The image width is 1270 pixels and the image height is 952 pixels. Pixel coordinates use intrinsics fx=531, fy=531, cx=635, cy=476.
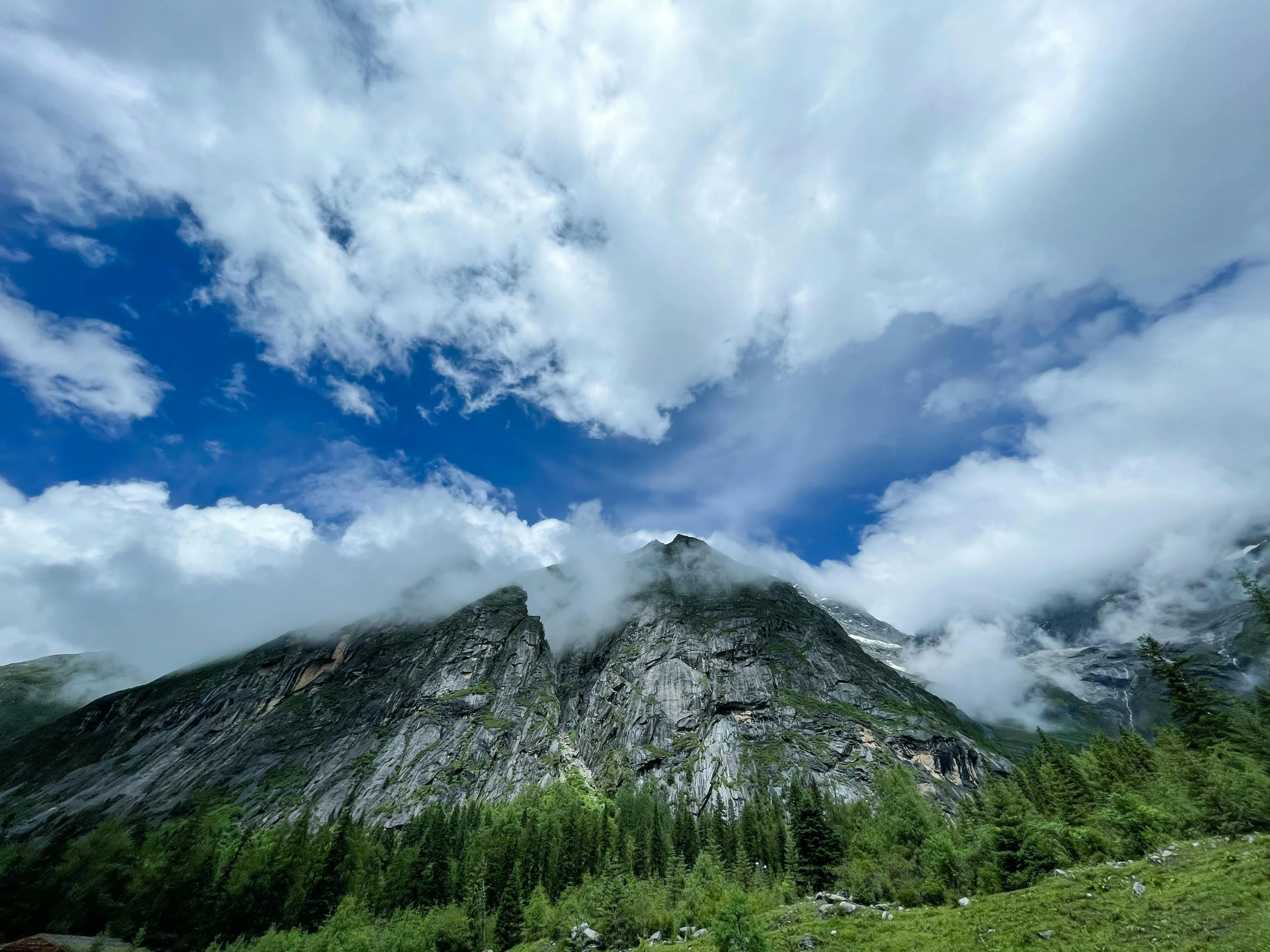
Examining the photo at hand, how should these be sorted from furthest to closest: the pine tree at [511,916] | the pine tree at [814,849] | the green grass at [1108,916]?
the pine tree at [511,916]
the pine tree at [814,849]
the green grass at [1108,916]

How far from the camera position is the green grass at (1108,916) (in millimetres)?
22016

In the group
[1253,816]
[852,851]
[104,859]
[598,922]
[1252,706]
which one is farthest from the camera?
[104,859]

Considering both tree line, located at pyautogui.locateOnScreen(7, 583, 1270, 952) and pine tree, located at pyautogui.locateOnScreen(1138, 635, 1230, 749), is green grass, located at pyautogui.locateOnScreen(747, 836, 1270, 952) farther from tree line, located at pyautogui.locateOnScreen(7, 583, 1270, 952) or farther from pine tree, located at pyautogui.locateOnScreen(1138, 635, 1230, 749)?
pine tree, located at pyautogui.locateOnScreen(1138, 635, 1230, 749)

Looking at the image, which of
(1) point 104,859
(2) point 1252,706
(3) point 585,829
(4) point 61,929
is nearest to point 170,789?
(1) point 104,859

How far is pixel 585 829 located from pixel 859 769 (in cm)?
11149

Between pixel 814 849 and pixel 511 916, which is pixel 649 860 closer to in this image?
pixel 511 916

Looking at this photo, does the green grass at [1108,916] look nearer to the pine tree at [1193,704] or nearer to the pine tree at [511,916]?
the pine tree at [1193,704]

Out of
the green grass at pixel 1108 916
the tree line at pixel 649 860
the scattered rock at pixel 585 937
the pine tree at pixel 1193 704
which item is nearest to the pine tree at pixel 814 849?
the tree line at pixel 649 860

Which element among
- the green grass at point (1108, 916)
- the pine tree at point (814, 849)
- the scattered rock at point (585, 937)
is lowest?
the scattered rock at point (585, 937)

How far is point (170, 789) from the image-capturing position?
180 meters

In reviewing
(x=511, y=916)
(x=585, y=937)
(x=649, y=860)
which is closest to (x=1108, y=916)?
(x=585, y=937)

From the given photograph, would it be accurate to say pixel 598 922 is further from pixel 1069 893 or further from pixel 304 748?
pixel 304 748

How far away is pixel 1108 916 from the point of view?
83.0ft

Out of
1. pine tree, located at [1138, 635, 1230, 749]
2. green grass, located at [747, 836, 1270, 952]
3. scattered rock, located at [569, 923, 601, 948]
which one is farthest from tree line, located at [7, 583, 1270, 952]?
green grass, located at [747, 836, 1270, 952]
